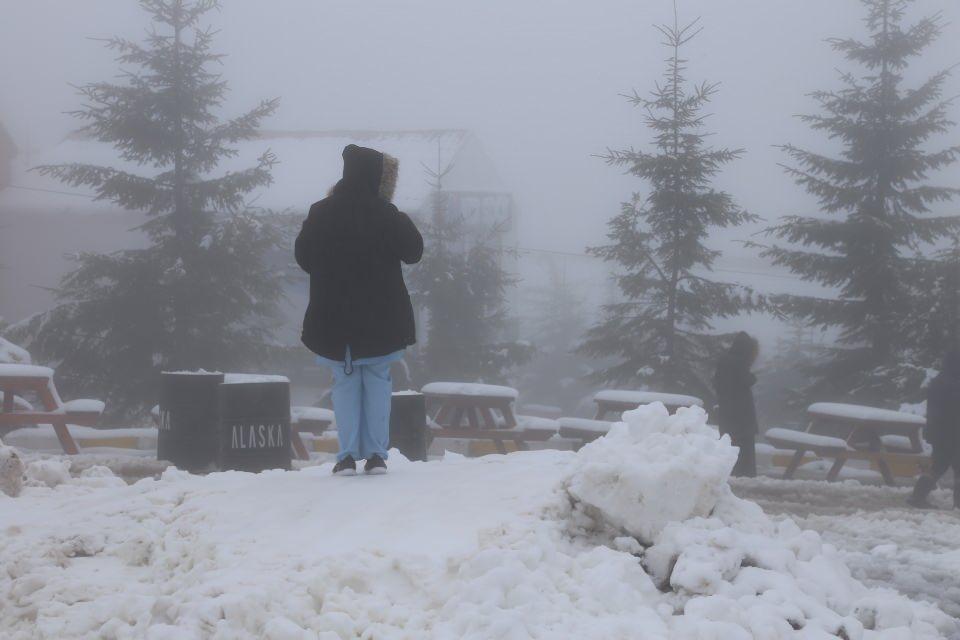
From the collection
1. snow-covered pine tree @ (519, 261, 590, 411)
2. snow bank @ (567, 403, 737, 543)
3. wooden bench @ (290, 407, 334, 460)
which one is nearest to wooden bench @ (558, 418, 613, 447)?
wooden bench @ (290, 407, 334, 460)

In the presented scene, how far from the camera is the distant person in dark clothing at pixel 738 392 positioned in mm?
12289

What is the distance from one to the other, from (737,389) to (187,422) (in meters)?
6.18

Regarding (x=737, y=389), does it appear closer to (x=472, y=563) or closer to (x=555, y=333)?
(x=472, y=563)

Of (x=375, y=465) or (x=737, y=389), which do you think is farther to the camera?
(x=737, y=389)

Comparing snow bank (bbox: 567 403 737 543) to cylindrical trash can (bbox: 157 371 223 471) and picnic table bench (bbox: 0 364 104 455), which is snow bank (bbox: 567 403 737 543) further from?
picnic table bench (bbox: 0 364 104 455)

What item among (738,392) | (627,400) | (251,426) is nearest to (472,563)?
(251,426)

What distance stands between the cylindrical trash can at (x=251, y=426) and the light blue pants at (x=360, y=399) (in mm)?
2358

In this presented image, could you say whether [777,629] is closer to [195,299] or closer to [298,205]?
[195,299]

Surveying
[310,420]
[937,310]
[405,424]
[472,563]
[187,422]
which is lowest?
[310,420]

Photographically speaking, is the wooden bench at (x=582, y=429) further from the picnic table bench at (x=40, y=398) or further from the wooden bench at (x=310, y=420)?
the picnic table bench at (x=40, y=398)

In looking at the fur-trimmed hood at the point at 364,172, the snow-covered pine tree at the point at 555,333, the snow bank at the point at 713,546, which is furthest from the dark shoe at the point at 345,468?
the snow-covered pine tree at the point at 555,333

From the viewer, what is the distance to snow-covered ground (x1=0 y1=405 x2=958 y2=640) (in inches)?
155

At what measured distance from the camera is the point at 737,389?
1233cm

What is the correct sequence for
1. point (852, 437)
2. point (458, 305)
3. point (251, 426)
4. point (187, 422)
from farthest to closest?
point (458, 305) < point (852, 437) < point (187, 422) < point (251, 426)
